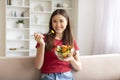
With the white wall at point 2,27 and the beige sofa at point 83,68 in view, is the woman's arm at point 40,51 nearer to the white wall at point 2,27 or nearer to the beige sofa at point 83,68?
the beige sofa at point 83,68

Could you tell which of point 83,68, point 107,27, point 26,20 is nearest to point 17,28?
point 26,20

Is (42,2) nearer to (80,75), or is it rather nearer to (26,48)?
(26,48)

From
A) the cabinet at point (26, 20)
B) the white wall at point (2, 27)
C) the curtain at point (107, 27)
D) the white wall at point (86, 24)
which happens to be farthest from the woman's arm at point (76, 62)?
the white wall at point (2, 27)

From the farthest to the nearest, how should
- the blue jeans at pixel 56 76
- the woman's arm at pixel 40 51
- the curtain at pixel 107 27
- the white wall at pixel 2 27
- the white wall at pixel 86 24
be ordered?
the white wall at pixel 2 27 < the white wall at pixel 86 24 < the curtain at pixel 107 27 < the blue jeans at pixel 56 76 < the woman's arm at pixel 40 51

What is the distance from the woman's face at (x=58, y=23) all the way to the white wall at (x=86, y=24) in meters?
2.56

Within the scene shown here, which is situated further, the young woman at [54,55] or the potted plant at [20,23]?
the potted plant at [20,23]

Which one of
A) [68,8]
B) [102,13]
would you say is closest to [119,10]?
[102,13]

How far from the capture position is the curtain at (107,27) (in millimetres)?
3289

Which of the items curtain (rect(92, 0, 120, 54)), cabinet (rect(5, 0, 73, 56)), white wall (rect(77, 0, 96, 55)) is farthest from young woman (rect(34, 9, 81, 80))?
cabinet (rect(5, 0, 73, 56))

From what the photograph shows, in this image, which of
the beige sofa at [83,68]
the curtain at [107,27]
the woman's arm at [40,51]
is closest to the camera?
the woman's arm at [40,51]

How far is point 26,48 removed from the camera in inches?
187

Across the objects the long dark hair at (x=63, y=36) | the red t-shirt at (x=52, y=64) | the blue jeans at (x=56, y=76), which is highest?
the long dark hair at (x=63, y=36)

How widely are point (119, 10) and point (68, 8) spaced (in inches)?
66.6

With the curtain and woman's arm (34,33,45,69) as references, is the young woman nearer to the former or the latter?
woman's arm (34,33,45,69)
